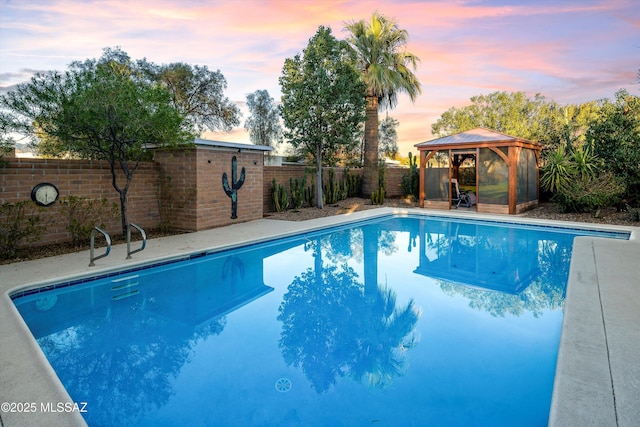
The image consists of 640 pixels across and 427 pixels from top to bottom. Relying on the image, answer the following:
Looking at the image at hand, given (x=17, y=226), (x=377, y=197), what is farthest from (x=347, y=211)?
(x=17, y=226)

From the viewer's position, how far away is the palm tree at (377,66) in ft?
54.3

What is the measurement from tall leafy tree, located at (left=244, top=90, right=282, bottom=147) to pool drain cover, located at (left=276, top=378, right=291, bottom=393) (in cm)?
3211

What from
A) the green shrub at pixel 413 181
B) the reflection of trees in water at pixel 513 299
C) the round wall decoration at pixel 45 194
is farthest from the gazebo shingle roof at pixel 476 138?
the round wall decoration at pixel 45 194

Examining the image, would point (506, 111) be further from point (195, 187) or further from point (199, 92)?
point (195, 187)

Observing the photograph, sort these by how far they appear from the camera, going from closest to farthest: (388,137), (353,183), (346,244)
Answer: (346,244) < (353,183) < (388,137)

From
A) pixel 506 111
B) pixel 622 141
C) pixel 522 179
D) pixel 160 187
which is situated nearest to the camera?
pixel 160 187

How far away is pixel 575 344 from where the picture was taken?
139 inches

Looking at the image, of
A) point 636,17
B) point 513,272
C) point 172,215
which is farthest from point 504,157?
point 172,215

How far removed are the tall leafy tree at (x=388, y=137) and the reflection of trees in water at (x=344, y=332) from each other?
26008 mm

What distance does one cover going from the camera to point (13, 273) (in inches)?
235

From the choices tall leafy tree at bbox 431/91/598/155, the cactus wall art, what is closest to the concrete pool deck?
the cactus wall art

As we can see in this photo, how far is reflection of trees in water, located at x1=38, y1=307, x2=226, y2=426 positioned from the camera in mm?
3111

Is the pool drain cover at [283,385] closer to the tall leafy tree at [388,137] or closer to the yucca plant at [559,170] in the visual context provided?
the yucca plant at [559,170]

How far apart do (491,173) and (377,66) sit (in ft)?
21.6
